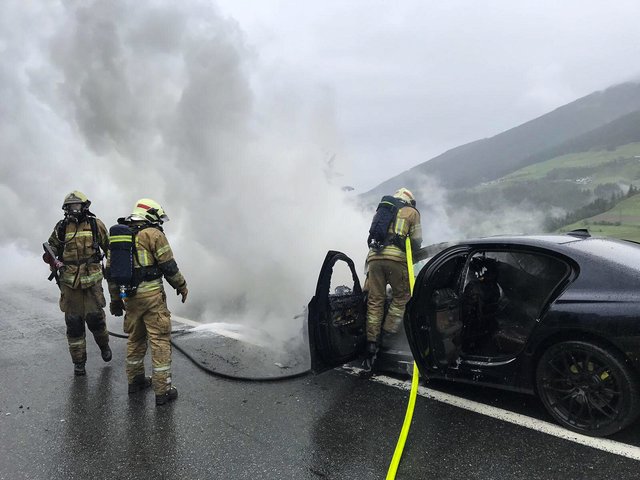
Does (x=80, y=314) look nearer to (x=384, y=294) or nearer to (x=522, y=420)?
(x=384, y=294)

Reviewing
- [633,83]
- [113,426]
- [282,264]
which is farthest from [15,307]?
[633,83]

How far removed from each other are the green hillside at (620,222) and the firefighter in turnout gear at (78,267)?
4.96 metres

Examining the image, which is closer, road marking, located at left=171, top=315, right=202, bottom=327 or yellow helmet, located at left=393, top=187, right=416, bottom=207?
yellow helmet, located at left=393, top=187, right=416, bottom=207

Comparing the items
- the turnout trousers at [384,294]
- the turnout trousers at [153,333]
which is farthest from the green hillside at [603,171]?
the turnout trousers at [153,333]

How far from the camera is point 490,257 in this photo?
4215 mm

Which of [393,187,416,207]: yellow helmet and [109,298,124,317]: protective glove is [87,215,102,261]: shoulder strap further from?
[393,187,416,207]: yellow helmet

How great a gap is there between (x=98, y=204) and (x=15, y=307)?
26.9ft

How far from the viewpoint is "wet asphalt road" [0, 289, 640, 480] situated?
104 inches

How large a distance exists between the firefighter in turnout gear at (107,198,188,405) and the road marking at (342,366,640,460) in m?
1.82

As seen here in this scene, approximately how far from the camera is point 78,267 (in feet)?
15.1

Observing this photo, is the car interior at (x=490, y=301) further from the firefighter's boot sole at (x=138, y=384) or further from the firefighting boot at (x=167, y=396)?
the firefighter's boot sole at (x=138, y=384)

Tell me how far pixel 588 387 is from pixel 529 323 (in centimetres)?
115

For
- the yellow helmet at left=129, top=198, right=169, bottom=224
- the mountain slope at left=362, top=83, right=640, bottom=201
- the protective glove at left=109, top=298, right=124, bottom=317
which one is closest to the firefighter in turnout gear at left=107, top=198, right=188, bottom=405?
the yellow helmet at left=129, top=198, right=169, bottom=224

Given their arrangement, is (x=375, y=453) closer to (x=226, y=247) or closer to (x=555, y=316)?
(x=555, y=316)
